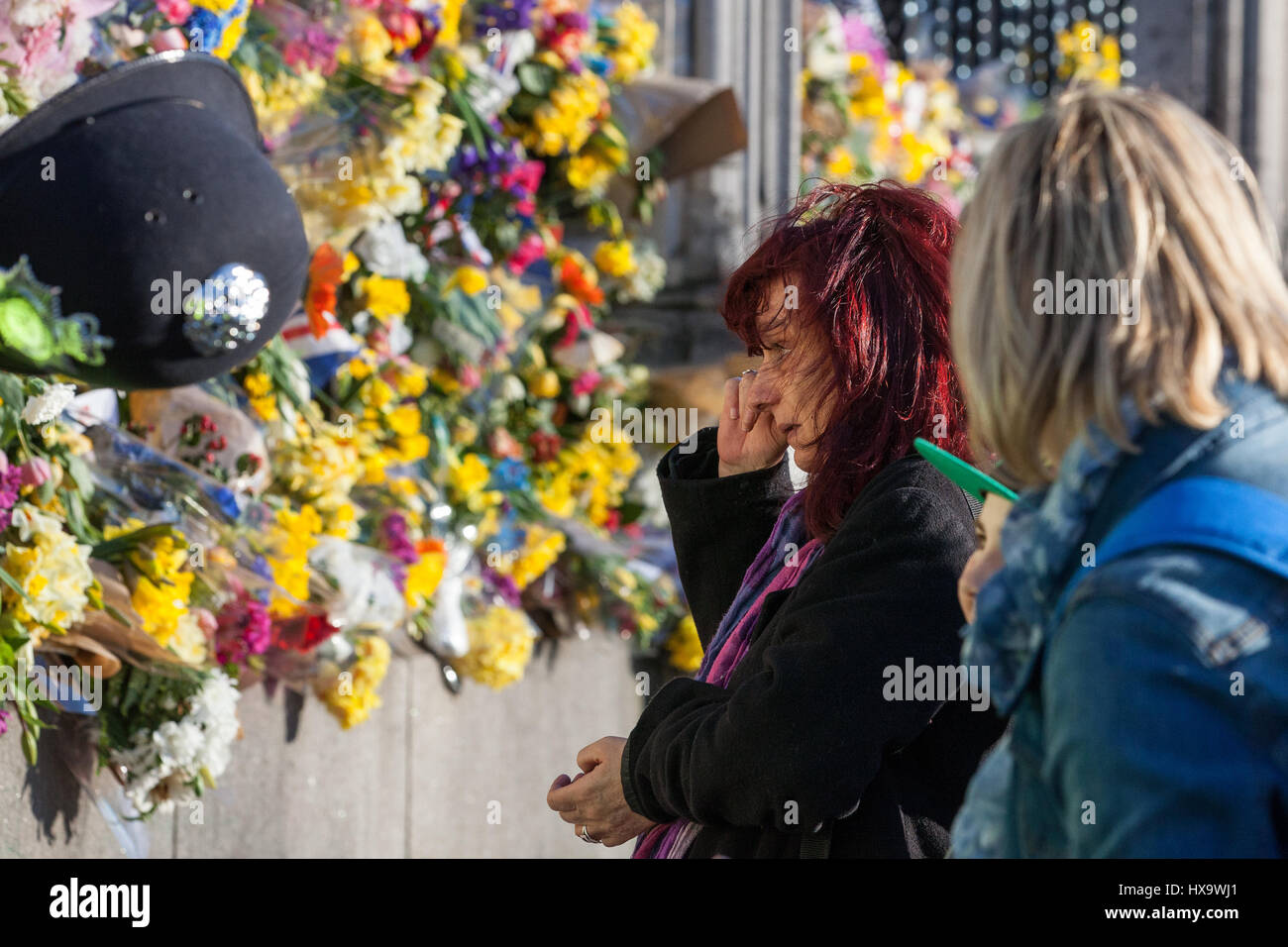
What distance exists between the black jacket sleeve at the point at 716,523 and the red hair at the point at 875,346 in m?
0.18

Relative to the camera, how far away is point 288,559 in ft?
9.95

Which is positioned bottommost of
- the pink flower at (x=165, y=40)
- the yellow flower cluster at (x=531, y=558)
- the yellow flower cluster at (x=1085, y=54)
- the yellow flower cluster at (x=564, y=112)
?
the yellow flower cluster at (x=531, y=558)

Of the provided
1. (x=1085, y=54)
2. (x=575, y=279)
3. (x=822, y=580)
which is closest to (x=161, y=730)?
(x=822, y=580)

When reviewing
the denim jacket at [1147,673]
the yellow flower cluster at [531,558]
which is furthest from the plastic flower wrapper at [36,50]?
the yellow flower cluster at [531,558]

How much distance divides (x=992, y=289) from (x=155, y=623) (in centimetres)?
188

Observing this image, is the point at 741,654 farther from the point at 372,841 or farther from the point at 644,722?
the point at 372,841

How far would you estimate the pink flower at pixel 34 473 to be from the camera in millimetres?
2479

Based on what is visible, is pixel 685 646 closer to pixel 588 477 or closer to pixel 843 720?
pixel 588 477

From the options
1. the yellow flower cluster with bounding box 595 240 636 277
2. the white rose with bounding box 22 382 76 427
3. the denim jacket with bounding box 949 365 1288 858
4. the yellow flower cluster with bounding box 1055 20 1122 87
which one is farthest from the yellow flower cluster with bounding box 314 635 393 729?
the yellow flower cluster with bounding box 1055 20 1122 87

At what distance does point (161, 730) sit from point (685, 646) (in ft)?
8.38

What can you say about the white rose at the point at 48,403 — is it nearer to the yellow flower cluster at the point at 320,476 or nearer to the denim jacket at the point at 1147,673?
the yellow flower cluster at the point at 320,476

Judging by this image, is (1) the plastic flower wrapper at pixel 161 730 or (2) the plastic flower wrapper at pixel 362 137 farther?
(2) the plastic flower wrapper at pixel 362 137

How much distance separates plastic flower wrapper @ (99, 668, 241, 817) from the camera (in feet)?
8.93
